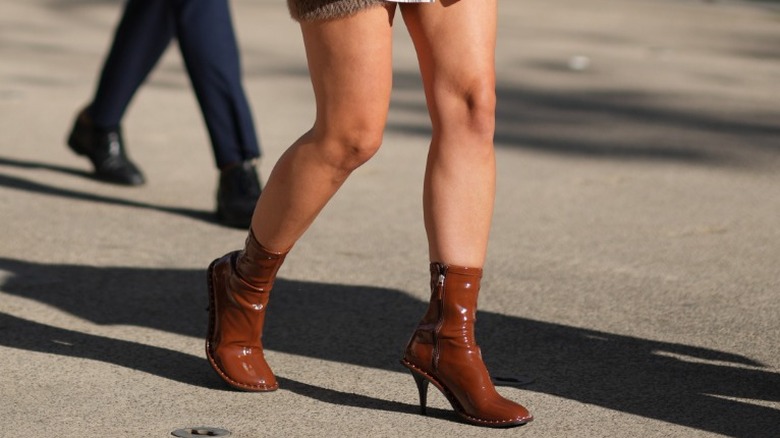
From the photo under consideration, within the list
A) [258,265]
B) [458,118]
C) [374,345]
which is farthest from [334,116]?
[374,345]

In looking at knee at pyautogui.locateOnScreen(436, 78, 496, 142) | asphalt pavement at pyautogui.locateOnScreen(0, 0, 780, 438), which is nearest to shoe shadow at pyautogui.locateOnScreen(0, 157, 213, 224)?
asphalt pavement at pyautogui.locateOnScreen(0, 0, 780, 438)

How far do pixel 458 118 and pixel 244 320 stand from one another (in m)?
0.71

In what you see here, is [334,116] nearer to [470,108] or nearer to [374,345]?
[470,108]

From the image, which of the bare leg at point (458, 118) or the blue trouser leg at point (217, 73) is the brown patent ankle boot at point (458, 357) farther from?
the blue trouser leg at point (217, 73)

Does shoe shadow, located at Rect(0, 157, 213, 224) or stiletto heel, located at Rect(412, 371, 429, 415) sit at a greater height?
stiletto heel, located at Rect(412, 371, 429, 415)

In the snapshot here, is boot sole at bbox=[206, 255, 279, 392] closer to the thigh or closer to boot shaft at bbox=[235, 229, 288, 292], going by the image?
boot shaft at bbox=[235, 229, 288, 292]

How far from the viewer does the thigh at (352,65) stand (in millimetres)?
2939

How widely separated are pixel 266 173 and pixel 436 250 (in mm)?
2857

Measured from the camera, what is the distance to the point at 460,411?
307 centimetres

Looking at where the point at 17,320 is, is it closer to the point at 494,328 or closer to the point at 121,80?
the point at 494,328

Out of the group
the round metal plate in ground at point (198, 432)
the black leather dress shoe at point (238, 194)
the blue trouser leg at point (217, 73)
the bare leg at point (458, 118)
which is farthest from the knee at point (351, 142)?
the blue trouser leg at point (217, 73)

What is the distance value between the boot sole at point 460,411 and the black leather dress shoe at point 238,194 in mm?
1882

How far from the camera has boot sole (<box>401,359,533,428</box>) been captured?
302 centimetres

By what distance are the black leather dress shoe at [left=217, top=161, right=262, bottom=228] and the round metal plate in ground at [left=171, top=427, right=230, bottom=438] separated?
6.37 ft
